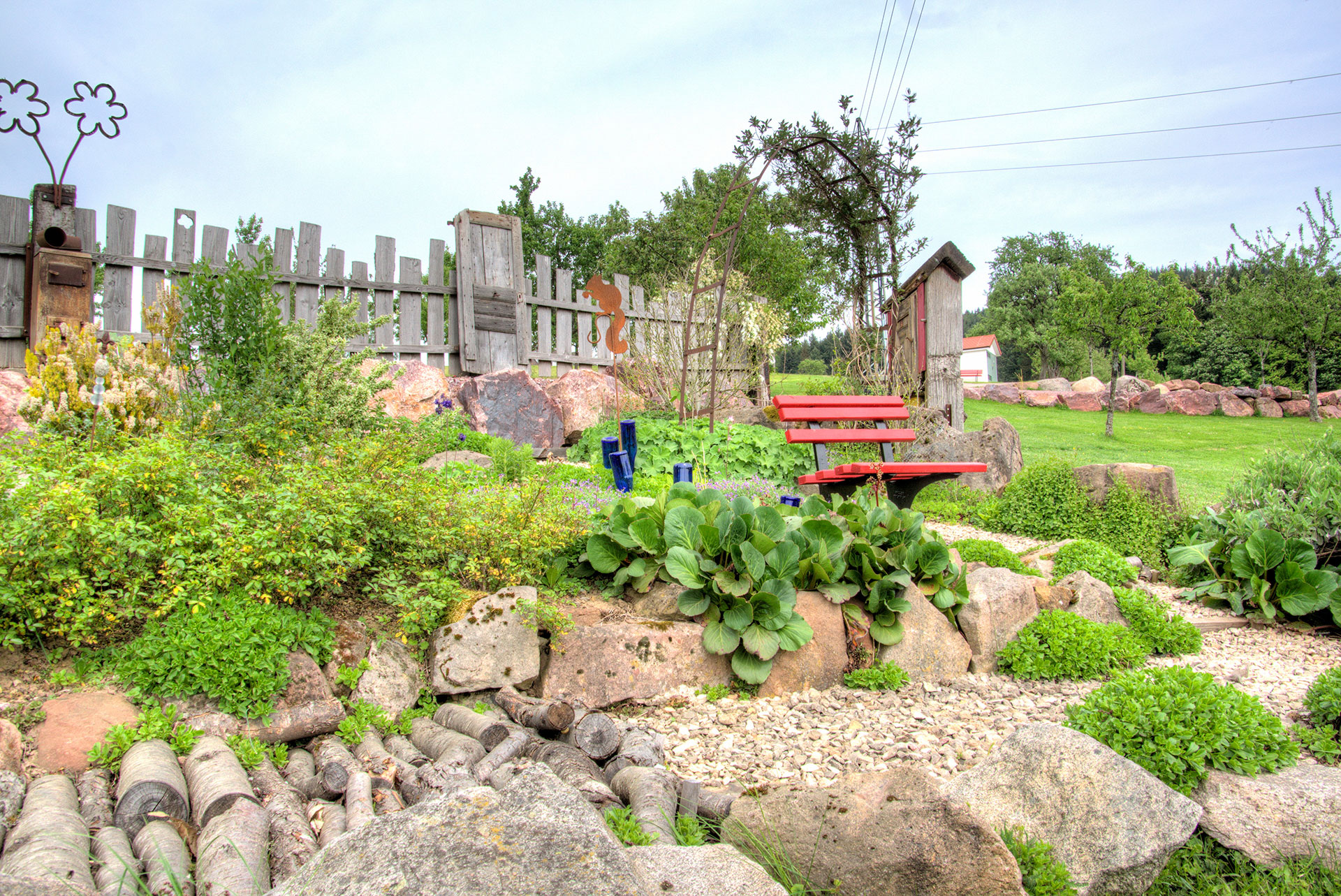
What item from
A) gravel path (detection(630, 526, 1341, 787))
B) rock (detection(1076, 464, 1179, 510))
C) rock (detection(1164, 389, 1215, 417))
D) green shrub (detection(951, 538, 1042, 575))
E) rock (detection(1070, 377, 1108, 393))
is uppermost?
rock (detection(1070, 377, 1108, 393))

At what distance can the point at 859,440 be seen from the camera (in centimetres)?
590

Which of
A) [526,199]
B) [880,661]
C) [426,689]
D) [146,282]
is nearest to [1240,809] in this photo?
[880,661]

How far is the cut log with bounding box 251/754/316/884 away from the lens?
1.98 metres

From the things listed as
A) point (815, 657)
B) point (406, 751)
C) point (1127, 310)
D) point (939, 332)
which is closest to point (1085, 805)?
point (815, 657)

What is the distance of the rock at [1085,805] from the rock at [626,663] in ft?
4.36

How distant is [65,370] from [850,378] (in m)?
7.74

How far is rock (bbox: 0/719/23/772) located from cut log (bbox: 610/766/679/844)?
1.78 meters

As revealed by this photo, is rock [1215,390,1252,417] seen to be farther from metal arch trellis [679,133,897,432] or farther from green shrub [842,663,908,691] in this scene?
green shrub [842,663,908,691]

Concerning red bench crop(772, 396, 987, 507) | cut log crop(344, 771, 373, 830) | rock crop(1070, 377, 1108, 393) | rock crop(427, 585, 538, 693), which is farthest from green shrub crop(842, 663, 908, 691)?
rock crop(1070, 377, 1108, 393)

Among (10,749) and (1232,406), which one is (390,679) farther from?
(1232,406)

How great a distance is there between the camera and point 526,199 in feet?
87.8

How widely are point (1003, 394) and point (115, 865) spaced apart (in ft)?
80.0

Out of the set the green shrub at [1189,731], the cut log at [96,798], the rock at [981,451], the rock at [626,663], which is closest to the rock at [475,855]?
the cut log at [96,798]

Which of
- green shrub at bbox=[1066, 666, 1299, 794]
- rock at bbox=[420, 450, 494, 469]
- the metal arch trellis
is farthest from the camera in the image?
the metal arch trellis
